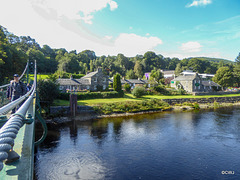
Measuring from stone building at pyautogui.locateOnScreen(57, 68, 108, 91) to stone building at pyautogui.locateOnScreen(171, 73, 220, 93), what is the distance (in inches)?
1071

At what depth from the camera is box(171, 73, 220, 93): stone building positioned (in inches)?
2279

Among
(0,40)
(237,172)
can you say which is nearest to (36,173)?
(237,172)

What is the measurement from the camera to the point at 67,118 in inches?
1125

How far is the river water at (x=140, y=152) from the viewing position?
511 inches

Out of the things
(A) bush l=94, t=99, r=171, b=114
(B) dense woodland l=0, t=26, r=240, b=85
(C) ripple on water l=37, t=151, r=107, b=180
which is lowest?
(C) ripple on water l=37, t=151, r=107, b=180

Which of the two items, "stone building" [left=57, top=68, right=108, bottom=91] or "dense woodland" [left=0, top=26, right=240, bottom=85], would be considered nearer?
"dense woodland" [left=0, top=26, right=240, bottom=85]

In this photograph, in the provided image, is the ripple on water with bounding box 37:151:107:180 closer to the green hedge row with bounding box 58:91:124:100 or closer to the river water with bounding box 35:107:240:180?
the river water with bounding box 35:107:240:180

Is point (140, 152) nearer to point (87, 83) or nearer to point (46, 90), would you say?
point (46, 90)

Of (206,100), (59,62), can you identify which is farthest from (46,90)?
(59,62)

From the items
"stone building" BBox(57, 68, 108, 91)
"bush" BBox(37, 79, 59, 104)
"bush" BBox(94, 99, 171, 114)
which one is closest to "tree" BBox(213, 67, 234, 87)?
"bush" BBox(94, 99, 171, 114)

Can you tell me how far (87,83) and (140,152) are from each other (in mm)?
36032

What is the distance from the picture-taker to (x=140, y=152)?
16344mm

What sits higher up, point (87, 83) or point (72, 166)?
point (87, 83)

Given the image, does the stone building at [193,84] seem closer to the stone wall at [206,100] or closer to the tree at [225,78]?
the tree at [225,78]
